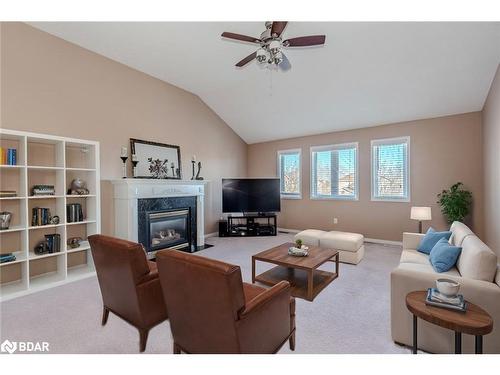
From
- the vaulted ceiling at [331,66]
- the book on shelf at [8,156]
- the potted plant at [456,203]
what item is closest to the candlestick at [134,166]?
the book on shelf at [8,156]

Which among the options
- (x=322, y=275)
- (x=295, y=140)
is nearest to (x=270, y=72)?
(x=295, y=140)

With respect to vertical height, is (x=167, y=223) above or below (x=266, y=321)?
above

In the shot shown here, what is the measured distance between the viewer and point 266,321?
5.08 feet

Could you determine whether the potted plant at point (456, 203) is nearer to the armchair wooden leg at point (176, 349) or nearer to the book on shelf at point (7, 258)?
the armchair wooden leg at point (176, 349)

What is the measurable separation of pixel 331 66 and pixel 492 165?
282 centimetres

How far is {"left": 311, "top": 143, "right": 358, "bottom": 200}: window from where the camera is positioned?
19.1ft

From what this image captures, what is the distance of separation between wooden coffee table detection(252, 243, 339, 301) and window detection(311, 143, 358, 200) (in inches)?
114

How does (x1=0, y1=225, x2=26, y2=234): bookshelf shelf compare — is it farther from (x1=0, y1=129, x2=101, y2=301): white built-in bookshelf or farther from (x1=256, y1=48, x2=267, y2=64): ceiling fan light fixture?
(x1=256, y1=48, x2=267, y2=64): ceiling fan light fixture

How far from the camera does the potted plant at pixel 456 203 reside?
431 centimetres

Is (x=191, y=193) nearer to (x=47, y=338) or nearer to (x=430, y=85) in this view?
(x=47, y=338)

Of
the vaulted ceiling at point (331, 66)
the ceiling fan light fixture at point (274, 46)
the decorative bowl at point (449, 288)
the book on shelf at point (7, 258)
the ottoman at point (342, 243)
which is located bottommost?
the ottoman at point (342, 243)

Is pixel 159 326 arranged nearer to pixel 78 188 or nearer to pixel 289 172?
pixel 78 188

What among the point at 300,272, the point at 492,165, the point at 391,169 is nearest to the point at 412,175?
the point at 391,169

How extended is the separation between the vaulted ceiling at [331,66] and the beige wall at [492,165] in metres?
0.32
